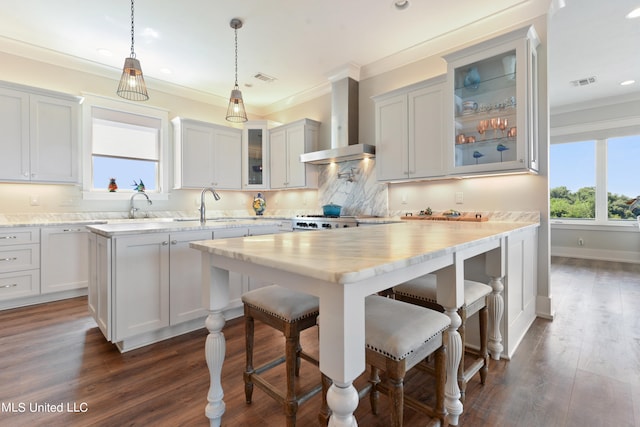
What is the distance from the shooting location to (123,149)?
4.38 m

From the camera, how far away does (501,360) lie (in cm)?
203

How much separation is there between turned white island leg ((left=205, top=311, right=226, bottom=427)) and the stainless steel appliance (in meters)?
2.29

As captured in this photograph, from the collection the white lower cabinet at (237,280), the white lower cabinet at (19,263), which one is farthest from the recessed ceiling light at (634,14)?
the white lower cabinet at (19,263)

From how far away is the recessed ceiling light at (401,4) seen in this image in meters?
2.79

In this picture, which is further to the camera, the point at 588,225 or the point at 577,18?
the point at 588,225

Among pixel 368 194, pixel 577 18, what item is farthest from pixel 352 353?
pixel 577 18

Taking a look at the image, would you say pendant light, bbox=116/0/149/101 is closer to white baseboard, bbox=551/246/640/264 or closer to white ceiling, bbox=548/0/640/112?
white ceiling, bbox=548/0/640/112

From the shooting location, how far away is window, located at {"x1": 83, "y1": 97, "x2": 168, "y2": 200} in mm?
A: 4016

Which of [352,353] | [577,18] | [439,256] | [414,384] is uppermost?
[577,18]

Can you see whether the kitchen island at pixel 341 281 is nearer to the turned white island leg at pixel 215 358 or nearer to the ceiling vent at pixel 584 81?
the turned white island leg at pixel 215 358

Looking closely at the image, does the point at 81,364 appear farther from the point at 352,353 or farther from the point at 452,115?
the point at 452,115

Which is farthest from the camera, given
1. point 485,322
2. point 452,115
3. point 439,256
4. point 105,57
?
point 105,57

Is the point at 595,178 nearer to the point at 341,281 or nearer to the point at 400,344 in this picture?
the point at 400,344

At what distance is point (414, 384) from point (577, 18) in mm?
3903
